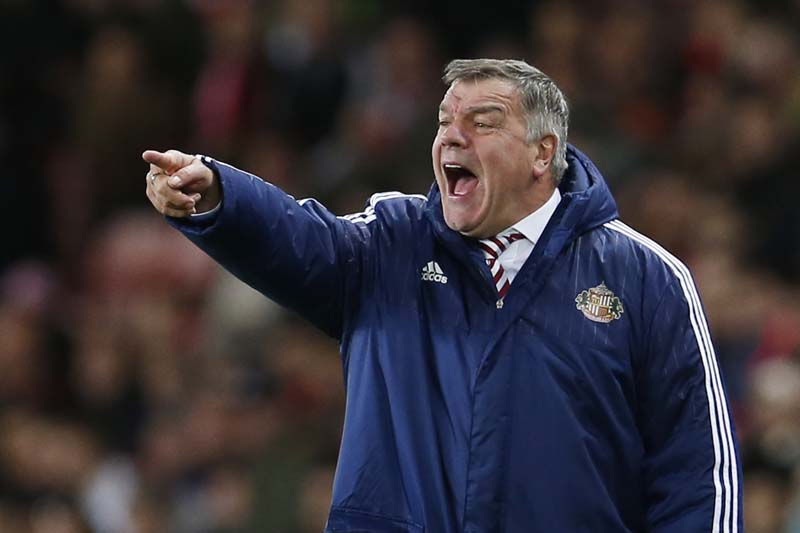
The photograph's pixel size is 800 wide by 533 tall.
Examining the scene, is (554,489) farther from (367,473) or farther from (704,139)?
(704,139)

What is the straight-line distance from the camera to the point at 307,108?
982 centimetres

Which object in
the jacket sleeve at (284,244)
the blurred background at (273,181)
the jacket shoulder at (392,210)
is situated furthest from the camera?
the blurred background at (273,181)

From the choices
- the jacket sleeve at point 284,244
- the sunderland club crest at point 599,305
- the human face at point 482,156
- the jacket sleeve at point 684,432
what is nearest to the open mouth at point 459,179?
the human face at point 482,156

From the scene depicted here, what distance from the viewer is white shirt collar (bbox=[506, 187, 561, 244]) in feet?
14.1

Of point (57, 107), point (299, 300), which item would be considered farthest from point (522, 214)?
point (57, 107)

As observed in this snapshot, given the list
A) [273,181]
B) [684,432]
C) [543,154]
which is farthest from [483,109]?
[273,181]

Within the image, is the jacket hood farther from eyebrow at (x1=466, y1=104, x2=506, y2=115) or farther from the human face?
eyebrow at (x1=466, y1=104, x2=506, y2=115)

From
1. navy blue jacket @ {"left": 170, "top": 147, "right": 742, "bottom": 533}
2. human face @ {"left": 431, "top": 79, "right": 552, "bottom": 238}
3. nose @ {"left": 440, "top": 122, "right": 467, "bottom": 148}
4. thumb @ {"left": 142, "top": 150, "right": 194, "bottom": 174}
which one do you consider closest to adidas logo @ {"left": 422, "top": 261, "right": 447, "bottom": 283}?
navy blue jacket @ {"left": 170, "top": 147, "right": 742, "bottom": 533}

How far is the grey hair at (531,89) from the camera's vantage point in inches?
168

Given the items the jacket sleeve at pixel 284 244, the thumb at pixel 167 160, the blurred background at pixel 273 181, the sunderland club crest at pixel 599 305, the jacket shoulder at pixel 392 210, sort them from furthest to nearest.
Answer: the blurred background at pixel 273 181
the jacket shoulder at pixel 392 210
the sunderland club crest at pixel 599 305
the jacket sleeve at pixel 284 244
the thumb at pixel 167 160

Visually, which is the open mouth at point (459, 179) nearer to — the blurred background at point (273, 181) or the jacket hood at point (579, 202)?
the jacket hood at point (579, 202)

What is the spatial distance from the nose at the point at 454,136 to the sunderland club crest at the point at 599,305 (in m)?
0.46

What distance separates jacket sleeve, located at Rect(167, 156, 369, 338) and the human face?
0.89 feet

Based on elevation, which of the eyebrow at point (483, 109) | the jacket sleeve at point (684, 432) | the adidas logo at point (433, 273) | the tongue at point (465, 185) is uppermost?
the eyebrow at point (483, 109)
